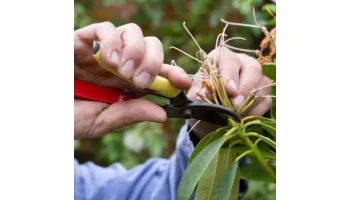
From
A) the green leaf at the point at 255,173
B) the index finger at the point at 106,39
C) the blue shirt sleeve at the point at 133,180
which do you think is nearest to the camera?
the index finger at the point at 106,39

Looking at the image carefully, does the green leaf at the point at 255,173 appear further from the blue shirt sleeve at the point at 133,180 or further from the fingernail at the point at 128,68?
the fingernail at the point at 128,68

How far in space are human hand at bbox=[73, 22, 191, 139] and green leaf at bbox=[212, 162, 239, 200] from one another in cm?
9

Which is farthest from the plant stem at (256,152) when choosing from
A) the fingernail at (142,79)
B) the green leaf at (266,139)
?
the fingernail at (142,79)

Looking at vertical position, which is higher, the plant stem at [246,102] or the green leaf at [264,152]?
the plant stem at [246,102]

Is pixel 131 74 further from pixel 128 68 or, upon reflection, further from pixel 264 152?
pixel 264 152

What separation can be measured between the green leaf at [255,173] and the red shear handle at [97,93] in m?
0.19

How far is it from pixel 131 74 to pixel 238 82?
134mm

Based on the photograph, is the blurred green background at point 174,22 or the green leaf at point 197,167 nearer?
the green leaf at point 197,167

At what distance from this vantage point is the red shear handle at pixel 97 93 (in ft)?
2.05

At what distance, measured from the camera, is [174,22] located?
79 centimetres
